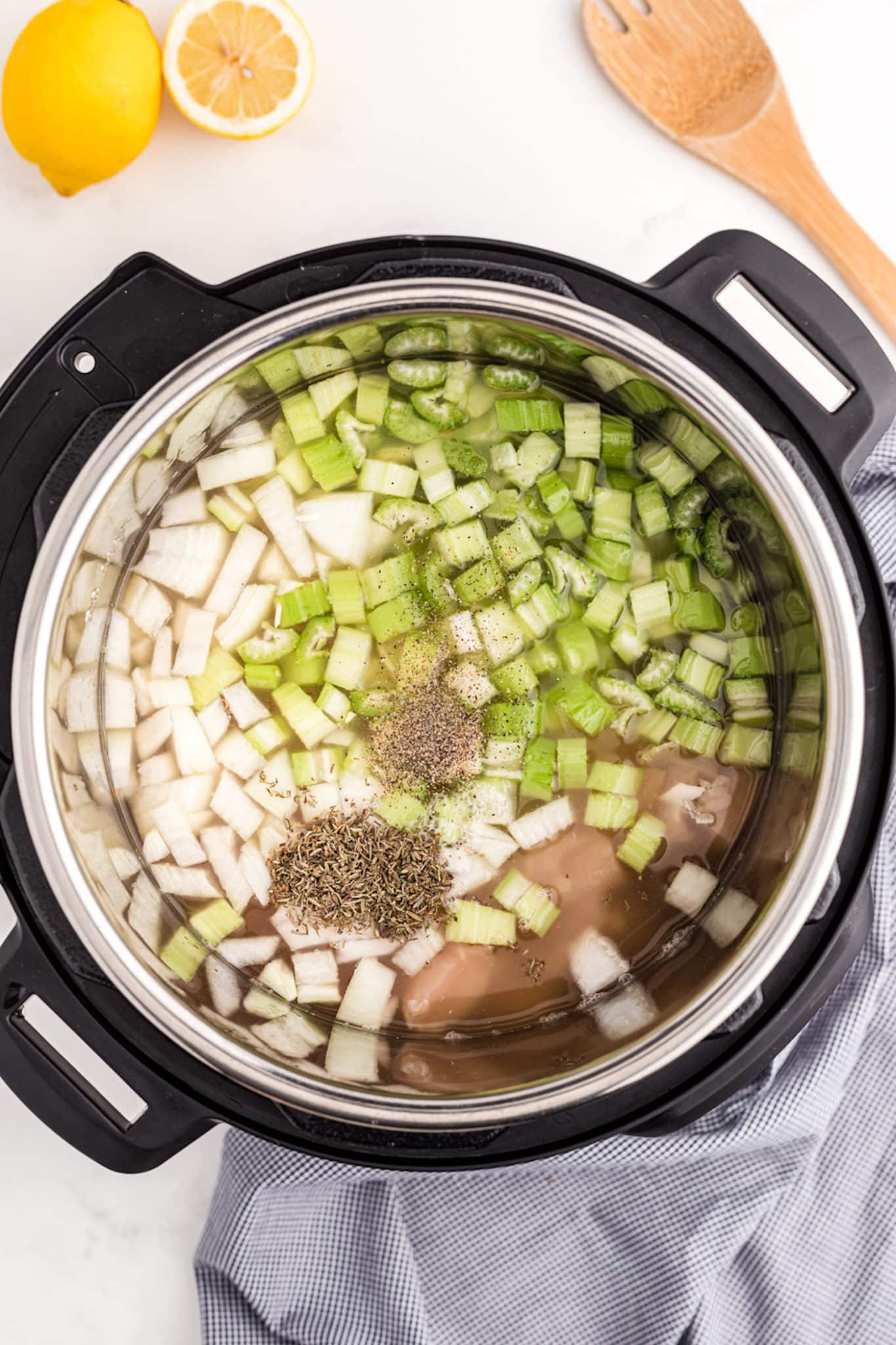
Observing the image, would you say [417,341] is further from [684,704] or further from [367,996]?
[367,996]

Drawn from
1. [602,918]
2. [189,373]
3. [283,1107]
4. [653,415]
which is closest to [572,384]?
[653,415]

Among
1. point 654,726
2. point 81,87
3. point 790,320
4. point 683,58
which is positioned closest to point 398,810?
point 654,726

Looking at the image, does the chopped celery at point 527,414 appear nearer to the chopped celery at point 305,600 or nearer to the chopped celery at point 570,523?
the chopped celery at point 570,523

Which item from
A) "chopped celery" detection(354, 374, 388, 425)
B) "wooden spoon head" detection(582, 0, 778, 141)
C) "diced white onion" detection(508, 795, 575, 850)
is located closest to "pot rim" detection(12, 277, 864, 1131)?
"chopped celery" detection(354, 374, 388, 425)

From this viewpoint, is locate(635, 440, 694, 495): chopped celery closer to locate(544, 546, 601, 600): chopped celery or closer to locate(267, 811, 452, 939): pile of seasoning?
locate(544, 546, 601, 600): chopped celery

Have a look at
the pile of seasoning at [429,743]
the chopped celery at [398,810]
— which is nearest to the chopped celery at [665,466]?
the pile of seasoning at [429,743]

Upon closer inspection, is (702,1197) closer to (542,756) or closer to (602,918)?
(602,918)
